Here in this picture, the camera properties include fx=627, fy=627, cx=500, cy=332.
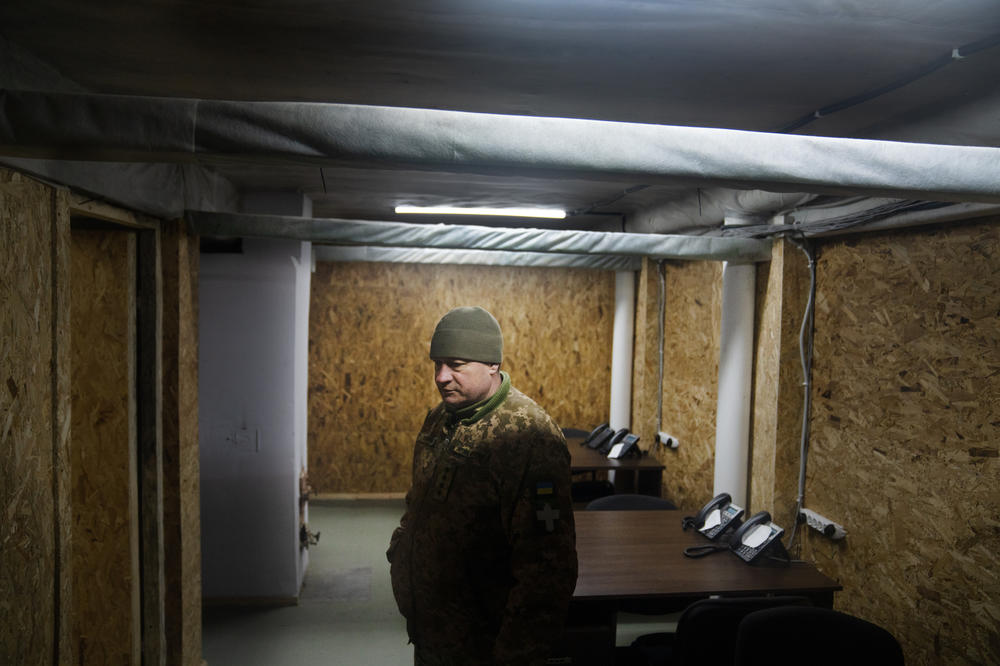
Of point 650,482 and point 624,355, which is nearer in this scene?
point 650,482

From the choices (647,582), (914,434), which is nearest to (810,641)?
(647,582)

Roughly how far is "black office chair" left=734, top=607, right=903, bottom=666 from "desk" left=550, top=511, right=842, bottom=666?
584 millimetres

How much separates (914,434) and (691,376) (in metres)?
2.35

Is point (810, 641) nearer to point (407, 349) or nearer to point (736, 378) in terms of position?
point (736, 378)

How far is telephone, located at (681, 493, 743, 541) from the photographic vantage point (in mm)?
3389

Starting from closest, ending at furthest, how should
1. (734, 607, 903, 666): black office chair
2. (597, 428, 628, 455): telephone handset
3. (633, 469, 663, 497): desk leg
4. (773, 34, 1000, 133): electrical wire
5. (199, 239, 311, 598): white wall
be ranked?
1. (773, 34, 1000, 133): electrical wire
2. (734, 607, 903, 666): black office chair
3. (199, 239, 311, 598): white wall
4. (633, 469, 663, 497): desk leg
5. (597, 428, 628, 455): telephone handset

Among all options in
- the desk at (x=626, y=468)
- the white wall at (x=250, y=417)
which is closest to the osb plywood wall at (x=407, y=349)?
the desk at (x=626, y=468)

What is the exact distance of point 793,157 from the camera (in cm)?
149

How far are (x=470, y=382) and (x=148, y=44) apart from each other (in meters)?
1.51

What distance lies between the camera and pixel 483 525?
2.21 m

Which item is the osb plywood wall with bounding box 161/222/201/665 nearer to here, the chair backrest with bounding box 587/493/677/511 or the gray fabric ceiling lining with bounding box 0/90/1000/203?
the gray fabric ceiling lining with bounding box 0/90/1000/203

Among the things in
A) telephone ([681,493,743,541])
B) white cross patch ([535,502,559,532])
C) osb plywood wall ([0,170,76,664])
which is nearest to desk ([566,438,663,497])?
telephone ([681,493,743,541])

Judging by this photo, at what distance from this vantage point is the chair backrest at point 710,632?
7.83 ft

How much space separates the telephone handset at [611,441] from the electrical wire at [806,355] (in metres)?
2.14
